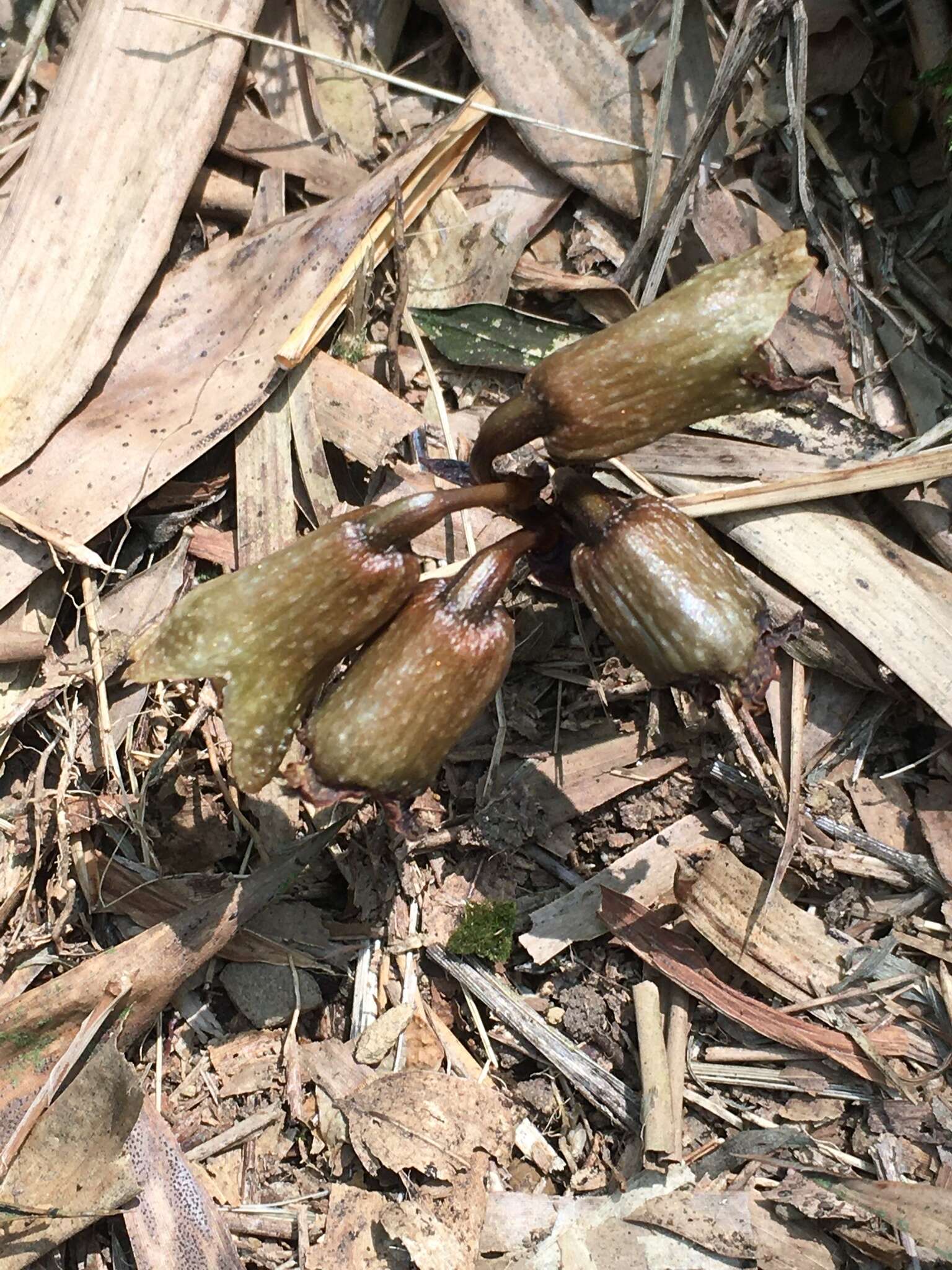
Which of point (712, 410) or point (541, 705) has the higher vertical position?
point (712, 410)

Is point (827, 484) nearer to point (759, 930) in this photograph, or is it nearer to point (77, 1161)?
point (759, 930)

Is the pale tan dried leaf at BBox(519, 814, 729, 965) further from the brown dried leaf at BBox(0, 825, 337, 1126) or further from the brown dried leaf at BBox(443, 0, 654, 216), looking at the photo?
the brown dried leaf at BBox(443, 0, 654, 216)

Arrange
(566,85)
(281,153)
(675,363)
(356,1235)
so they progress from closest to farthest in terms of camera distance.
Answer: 1. (675,363)
2. (356,1235)
3. (566,85)
4. (281,153)

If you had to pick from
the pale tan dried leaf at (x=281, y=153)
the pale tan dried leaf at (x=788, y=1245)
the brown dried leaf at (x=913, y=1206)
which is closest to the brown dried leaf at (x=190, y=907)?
the pale tan dried leaf at (x=788, y=1245)

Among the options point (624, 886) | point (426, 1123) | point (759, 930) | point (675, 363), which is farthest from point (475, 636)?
point (426, 1123)

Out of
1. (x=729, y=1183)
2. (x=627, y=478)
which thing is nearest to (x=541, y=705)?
(x=627, y=478)

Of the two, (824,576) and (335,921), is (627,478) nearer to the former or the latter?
(824,576)
